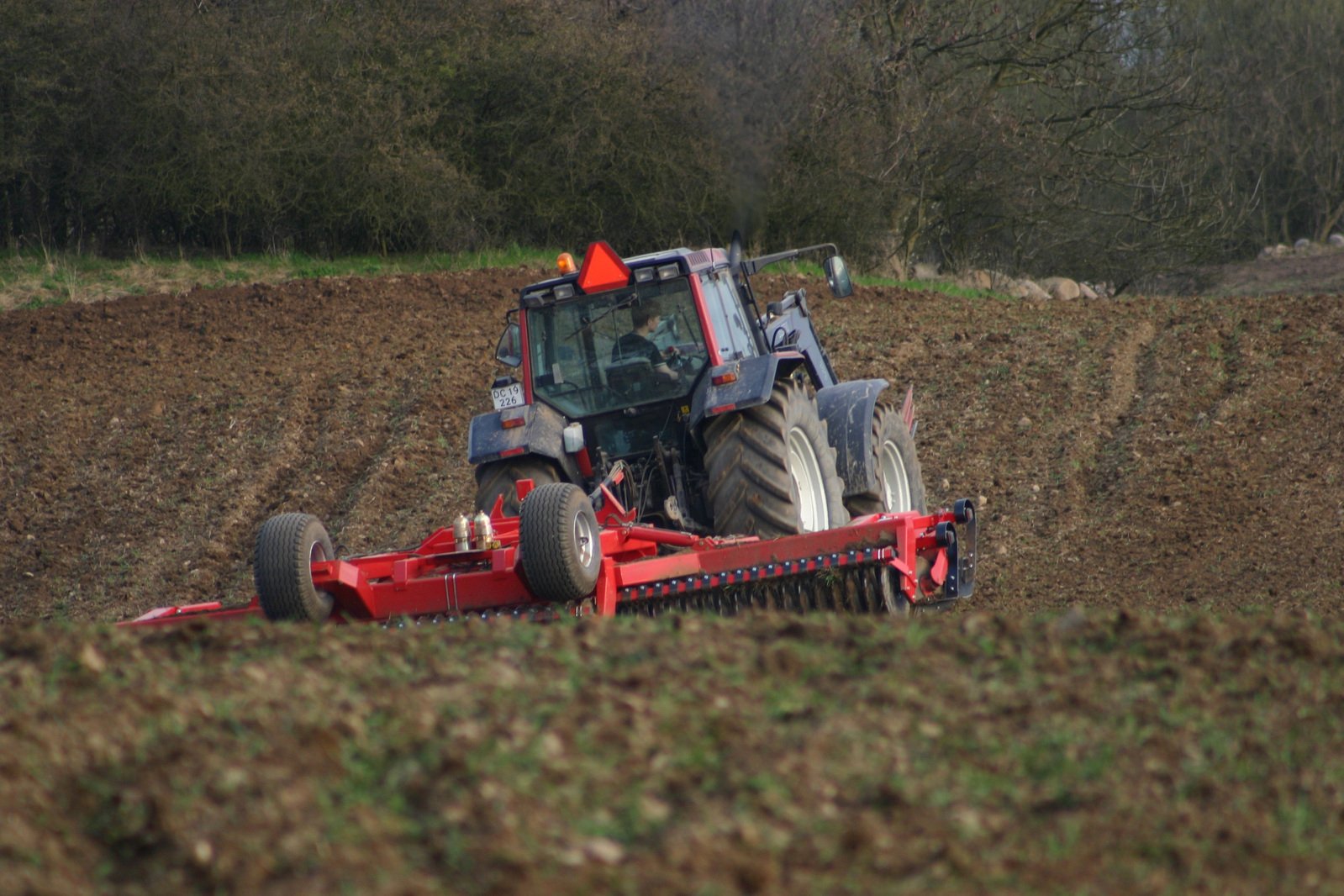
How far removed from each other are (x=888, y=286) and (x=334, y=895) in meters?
16.1

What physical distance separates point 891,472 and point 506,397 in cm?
284

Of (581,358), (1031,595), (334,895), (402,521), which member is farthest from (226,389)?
(334,895)

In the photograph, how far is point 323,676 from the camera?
3955 mm

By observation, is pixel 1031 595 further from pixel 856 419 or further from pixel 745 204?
pixel 745 204

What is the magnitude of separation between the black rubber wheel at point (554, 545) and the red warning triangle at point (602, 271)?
1690mm

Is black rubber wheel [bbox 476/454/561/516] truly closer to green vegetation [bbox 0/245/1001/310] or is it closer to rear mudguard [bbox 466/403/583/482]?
rear mudguard [bbox 466/403/583/482]

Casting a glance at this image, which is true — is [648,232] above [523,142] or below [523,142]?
below

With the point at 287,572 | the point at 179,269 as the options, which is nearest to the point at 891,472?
the point at 287,572

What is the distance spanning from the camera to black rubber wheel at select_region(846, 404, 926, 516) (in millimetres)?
8609

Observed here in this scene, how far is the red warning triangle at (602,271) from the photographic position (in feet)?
24.1

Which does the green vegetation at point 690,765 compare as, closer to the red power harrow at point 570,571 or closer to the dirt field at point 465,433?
the red power harrow at point 570,571

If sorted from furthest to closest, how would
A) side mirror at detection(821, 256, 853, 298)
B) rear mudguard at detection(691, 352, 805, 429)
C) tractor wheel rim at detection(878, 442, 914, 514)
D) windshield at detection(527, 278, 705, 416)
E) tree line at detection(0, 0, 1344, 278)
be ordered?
tree line at detection(0, 0, 1344, 278), tractor wheel rim at detection(878, 442, 914, 514), side mirror at detection(821, 256, 853, 298), windshield at detection(527, 278, 705, 416), rear mudguard at detection(691, 352, 805, 429)

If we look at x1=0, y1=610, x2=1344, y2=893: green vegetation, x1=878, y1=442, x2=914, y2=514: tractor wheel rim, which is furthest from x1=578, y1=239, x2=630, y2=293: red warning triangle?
x1=0, y1=610, x2=1344, y2=893: green vegetation

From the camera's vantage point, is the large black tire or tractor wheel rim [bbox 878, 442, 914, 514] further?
tractor wheel rim [bbox 878, 442, 914, 514]
